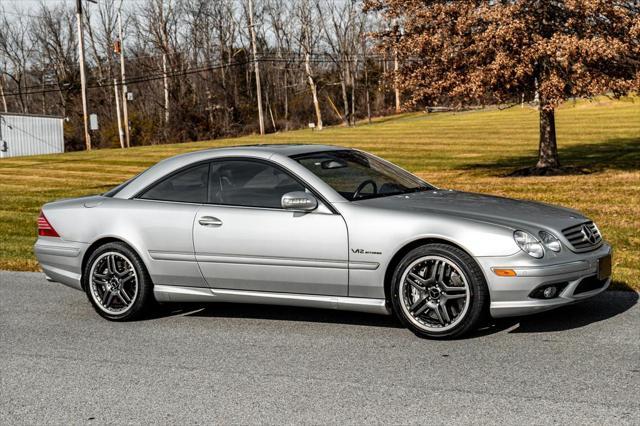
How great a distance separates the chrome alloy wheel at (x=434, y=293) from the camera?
6.09m

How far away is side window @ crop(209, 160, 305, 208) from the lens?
686cm

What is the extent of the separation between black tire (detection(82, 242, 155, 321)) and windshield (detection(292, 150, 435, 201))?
161 cm

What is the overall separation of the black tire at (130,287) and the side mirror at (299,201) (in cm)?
149

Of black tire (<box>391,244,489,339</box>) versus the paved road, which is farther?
black tire (<box>391,244,489,339</box>)

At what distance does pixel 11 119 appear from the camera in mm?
55219

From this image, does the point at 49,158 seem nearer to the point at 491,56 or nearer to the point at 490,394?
the point at 491,56

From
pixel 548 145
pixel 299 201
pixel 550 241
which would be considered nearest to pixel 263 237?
pixel 299 201

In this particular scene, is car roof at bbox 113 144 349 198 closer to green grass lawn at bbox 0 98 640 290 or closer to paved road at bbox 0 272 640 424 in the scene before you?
paved road at bbox 0 272 640 424

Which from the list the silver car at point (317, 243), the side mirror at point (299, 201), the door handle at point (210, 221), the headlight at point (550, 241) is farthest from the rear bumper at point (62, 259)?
the headlight at point (550, 241)

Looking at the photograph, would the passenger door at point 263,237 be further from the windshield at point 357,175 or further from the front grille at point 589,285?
the front grille at point 589,285

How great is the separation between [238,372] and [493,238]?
6.44ft

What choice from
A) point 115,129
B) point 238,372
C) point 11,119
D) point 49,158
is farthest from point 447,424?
point 115,129

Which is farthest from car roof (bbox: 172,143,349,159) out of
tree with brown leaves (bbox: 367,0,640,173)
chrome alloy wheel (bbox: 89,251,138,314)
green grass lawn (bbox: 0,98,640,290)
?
tree with brown leaves (bbox: 367,0,640,173)

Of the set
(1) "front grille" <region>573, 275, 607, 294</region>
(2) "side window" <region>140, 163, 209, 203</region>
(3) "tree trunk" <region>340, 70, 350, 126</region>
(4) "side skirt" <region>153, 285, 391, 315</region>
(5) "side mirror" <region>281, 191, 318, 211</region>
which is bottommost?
(4) "side skirt" <region>153, 285, 391, 315</region>
